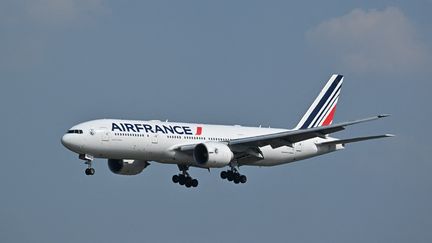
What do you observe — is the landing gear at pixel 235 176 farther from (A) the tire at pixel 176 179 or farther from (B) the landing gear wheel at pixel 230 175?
(A) the tire at pixel 176 179

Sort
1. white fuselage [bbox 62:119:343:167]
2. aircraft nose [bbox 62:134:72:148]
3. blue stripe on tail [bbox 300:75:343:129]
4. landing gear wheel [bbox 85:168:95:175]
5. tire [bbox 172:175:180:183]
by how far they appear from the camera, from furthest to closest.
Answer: blue stripe on tail [bbox 300:75:343:129], tire [bbox 172:175:180:183], landing gear wheel [bbox 85:168:95:175], white fuselage [bbox 62:119:343:167], aircraft nose [bbox 62:134:72:148]

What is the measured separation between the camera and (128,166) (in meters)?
84.8

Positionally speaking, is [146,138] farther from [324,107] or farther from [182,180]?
[324,107]

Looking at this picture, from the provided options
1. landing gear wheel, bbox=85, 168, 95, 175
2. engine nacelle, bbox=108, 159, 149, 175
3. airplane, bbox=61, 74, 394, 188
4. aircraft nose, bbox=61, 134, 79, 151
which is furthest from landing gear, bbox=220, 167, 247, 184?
aircraft nose, bbox=61, 134, 79, 151

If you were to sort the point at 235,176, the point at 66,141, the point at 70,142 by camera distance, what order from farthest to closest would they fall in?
1. the point at 235,176
2. the point at 66,141
3. the point at 70,142

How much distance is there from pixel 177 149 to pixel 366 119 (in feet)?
40.8

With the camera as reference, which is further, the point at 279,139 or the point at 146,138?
the point at 279,139

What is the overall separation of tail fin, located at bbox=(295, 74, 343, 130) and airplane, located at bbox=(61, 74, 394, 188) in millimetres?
3602

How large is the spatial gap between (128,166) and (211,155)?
776 cm

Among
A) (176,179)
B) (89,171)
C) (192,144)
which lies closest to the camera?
(89,171)

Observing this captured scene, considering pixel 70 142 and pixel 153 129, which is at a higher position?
pixel 153 129

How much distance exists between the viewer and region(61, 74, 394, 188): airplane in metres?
78.2

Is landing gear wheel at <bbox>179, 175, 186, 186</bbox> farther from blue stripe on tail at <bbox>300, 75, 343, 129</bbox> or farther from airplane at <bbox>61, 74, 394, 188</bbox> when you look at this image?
blue stripe on tail at <bbox>300, 75, 343, 129</bbox>

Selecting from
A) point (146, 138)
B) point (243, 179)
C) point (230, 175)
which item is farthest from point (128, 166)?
point (243, 179)
